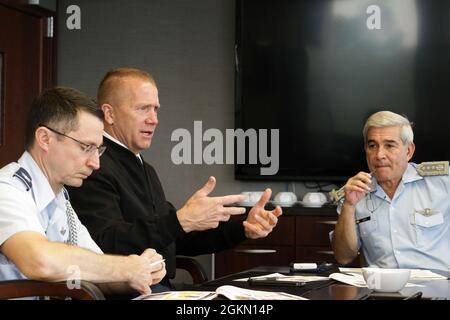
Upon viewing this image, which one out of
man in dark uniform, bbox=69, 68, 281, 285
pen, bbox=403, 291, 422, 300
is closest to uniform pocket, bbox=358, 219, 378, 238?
man in dark uniform, bbox=69, 68, 281, 285

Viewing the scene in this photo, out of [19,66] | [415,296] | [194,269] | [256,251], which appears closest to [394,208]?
[194,269]

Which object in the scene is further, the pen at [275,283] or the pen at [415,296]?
the pen at [275,283]

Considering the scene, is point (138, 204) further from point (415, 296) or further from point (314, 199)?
point (314, 199)

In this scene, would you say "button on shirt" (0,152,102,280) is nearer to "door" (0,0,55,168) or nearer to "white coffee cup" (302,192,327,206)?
"white coffee cup" (302,192,327,206)

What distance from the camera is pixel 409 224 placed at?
2.96m

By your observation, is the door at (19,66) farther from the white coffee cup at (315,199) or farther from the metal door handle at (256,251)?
the white coffee cup at (315,199)

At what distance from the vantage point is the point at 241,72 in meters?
4.77

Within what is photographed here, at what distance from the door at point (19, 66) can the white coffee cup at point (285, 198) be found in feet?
5.46

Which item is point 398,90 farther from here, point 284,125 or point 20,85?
point 20,85

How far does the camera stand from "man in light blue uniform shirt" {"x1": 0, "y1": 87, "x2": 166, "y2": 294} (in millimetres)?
1775

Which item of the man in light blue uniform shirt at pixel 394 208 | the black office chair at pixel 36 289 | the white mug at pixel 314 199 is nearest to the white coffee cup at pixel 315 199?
the white mug at pixel 314 199

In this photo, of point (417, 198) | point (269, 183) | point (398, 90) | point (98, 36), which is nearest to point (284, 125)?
point (269, 183)

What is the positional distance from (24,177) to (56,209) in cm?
18

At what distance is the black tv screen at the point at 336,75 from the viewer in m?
4.53
